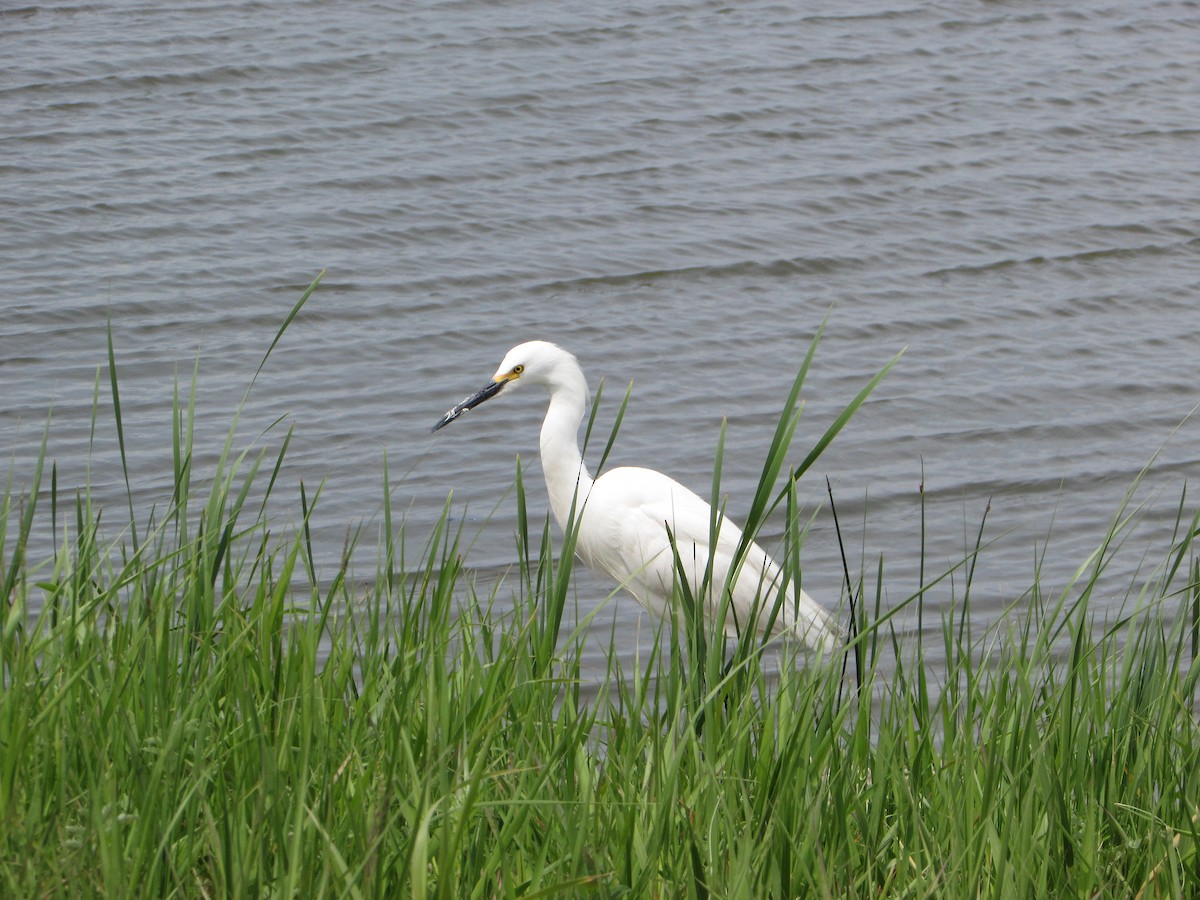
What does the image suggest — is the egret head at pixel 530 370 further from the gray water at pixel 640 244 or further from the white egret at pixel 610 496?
the gray water at pixel 640 244

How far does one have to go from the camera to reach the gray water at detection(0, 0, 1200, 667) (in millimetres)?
5660

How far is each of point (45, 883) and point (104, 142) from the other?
23.1ft

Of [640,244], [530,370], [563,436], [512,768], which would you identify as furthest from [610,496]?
[640,244]

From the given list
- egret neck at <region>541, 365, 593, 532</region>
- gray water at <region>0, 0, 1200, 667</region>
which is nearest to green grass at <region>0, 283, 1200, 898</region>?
gray water at <region>0, 0, 1200, 667</region>

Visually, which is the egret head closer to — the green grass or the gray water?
the gray water

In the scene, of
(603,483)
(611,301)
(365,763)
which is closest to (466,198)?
(611,301)

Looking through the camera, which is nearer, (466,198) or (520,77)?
(466,198)

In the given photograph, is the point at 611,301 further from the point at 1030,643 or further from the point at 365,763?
the point at 365,763

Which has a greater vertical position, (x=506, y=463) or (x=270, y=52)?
(x=270, y=52)

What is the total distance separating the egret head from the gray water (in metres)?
0.35

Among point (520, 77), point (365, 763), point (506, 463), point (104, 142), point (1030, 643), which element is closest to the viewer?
point (365, 763)

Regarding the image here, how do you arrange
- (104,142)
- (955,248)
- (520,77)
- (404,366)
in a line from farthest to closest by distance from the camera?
(520,77) < (104,142) < (955,248) < (404,366)

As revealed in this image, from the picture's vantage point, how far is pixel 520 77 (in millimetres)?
9148

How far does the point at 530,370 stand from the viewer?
4.73 m
